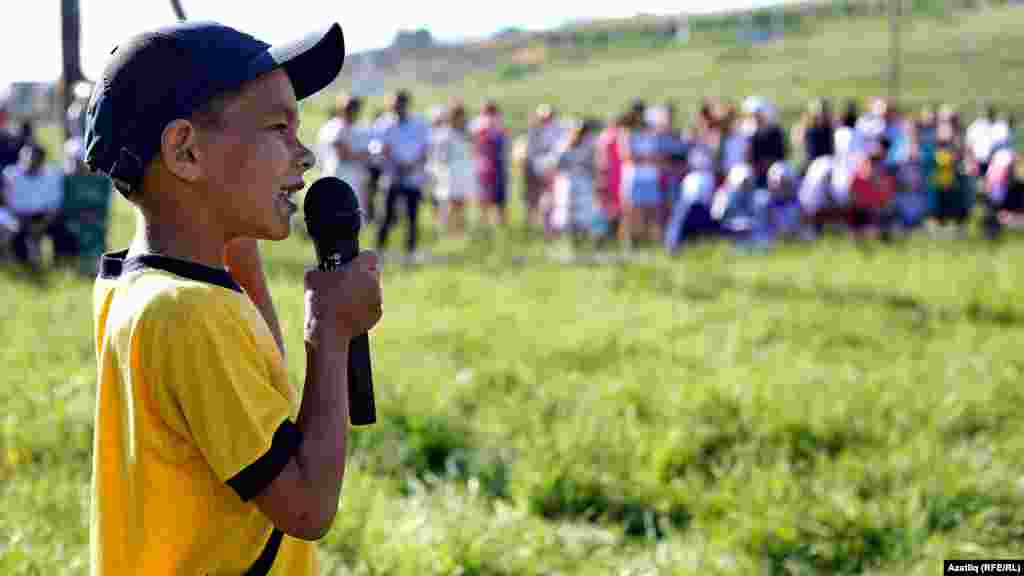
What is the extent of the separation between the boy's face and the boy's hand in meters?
0.10

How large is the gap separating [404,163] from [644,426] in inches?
278

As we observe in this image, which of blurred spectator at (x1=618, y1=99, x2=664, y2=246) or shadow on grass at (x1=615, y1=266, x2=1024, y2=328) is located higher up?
blurred spectator at (x1=618, y1=99, x2=664, y2=246)

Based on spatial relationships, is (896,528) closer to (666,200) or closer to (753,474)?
(753,474)

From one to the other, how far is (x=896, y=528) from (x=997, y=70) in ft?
98.4

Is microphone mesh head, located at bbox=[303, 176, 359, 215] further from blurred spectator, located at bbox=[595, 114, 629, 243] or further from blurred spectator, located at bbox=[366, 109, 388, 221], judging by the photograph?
blurred spectator, located at bbox=[595, 114, 629, 243]

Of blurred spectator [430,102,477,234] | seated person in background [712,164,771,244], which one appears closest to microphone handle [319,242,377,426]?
seated person in background [712,164,771,244]

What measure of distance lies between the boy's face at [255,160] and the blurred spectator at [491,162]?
41.4 ft

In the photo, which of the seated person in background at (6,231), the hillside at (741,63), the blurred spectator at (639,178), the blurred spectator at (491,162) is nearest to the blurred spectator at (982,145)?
the blurred spectator at (639,178)

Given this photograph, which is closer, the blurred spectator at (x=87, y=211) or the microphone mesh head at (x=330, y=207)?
the microphone mesh head at (x=330, y=207)

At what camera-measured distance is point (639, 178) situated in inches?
495

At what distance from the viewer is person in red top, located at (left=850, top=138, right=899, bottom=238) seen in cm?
1203

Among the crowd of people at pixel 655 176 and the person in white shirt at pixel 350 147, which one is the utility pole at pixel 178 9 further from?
the person in white shirt at pixel 350 147

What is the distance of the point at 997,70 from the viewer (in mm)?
31469

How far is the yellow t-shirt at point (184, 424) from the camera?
173cm
